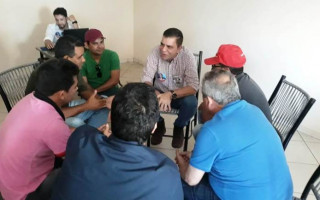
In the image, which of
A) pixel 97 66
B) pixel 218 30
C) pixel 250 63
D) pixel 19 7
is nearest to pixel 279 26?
pixel 250 63

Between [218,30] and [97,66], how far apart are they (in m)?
1.59

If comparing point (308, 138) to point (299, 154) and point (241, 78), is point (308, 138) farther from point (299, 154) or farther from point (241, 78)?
point (241, 78)

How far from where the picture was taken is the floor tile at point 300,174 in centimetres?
198

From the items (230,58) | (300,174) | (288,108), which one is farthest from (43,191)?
(300,174)

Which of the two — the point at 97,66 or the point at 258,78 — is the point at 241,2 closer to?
the point at 258,78

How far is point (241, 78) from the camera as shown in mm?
1621

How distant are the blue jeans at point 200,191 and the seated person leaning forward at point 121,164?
49 cm

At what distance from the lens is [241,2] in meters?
2.71

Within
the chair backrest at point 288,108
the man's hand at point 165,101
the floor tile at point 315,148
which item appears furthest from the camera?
the floor tile at point 315,148

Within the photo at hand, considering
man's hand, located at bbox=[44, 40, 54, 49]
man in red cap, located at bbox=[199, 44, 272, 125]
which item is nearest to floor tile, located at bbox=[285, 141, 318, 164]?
man in red cap, located at bbox=[199, 44, 272, 125]

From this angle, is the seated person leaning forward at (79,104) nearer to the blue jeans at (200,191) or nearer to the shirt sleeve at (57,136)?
the shirt sleeve at (57,136)

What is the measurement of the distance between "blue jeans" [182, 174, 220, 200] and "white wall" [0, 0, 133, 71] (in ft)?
10.6

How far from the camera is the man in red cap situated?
1.56 m

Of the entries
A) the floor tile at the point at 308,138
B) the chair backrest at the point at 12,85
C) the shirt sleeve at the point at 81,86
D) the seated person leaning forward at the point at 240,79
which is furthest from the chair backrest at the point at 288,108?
the chair backrest at the point at 12,85
